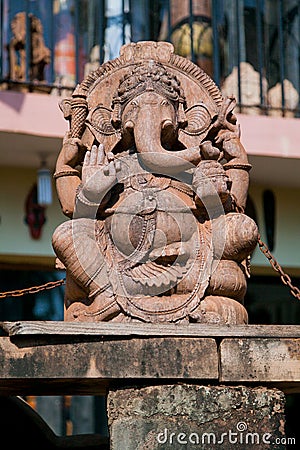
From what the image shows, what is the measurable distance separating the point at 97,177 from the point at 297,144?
3098 mm

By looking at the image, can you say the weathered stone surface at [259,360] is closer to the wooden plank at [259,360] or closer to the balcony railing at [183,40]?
the wooden plank at [259,360]

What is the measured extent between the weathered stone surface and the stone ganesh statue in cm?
32

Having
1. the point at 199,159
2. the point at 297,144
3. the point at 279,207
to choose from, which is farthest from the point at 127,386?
the point at 279,207

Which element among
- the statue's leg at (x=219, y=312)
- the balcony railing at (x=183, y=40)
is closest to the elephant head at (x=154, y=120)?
the statue's leg at (x=219, y=312)

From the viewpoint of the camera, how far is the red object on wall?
7.41 m

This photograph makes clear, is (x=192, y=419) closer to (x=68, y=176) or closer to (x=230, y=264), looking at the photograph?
(x=230, y=264)

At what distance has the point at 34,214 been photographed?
745 centimetres

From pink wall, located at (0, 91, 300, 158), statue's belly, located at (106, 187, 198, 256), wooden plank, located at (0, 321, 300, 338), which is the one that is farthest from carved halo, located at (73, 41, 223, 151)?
pink wall, located at (0, 91, 300, 158)

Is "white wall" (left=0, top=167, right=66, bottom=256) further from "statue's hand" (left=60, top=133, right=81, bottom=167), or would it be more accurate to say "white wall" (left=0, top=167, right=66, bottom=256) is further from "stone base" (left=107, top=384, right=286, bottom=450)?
"stone base" (left=107, top=384, right=286, bottom=450)

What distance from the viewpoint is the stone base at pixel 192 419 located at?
12.6ft

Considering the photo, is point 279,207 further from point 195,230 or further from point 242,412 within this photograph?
point 242,412

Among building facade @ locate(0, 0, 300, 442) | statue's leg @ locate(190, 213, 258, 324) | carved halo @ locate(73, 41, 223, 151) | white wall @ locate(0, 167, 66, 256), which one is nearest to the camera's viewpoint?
statue's leg @ locate(190, 213, 258, 324)

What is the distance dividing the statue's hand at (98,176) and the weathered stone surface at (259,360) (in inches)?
39.7

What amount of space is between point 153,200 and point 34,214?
3.02 metres
